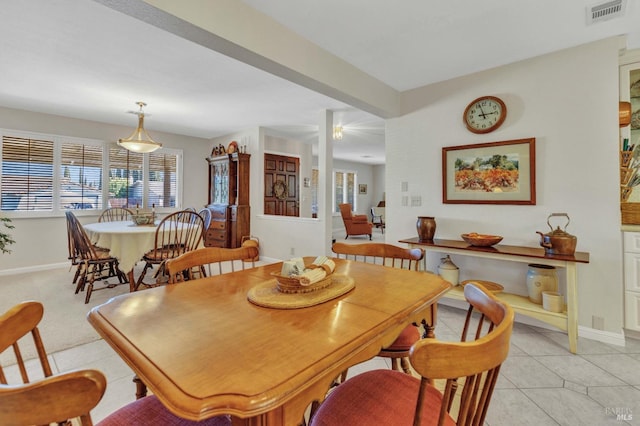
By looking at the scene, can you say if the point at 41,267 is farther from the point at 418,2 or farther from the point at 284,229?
the point at 418,2

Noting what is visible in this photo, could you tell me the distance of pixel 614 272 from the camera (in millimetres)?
2379

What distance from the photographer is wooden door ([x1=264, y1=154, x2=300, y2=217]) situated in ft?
19.7

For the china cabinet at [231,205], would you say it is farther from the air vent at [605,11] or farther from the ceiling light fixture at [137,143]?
the air vent at [605,11]

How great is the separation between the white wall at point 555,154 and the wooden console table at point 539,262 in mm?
247

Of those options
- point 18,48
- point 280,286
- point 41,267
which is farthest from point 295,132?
point 280,286

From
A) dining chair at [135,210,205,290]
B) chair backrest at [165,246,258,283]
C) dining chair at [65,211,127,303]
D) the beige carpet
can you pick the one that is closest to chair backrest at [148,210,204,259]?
dining chair at [135,210,205,290]

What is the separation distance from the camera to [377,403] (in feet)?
3.25

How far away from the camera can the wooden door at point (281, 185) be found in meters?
6.00

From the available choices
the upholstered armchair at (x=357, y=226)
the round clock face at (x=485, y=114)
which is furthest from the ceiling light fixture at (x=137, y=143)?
the upholstered armchair at (x=357, y=226)

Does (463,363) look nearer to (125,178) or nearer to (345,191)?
(125,178)

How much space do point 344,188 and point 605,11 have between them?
27.0 feet

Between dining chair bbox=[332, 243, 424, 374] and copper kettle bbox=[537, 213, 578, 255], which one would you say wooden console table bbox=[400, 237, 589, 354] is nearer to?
Result: copper kettle bbox=[537, 213, 578, 255]

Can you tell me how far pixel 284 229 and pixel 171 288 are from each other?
3797 mm

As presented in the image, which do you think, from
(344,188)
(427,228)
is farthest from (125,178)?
(344,188)
